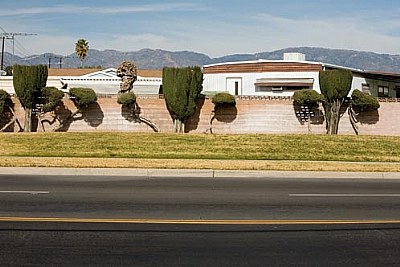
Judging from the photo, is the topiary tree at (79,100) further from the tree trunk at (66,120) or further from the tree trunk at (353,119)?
the tree trunk at (353,119)

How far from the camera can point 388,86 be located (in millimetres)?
45344

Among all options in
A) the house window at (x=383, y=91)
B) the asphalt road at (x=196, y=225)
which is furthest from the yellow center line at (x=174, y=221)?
the house window at (x=383, y=91)

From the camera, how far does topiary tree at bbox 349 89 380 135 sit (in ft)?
102

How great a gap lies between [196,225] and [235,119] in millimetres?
22469

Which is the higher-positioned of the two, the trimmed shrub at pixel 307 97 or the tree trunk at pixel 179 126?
the trimmed shrub at pixel 307 97

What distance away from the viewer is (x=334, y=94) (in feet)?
103

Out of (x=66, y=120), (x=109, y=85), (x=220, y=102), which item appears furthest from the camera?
(x=109, y=85)

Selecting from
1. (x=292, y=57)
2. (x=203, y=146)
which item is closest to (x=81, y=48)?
(x=292, y=57)

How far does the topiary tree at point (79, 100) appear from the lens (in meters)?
30.7

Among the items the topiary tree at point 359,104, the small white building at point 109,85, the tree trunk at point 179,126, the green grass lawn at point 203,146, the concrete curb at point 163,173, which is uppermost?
the small white building at point 109,85

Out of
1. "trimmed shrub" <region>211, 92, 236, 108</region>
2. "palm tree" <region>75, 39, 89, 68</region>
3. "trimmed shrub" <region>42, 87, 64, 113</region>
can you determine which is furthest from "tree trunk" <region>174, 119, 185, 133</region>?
"palm tree" <region>75, 39, 89, 68</region>

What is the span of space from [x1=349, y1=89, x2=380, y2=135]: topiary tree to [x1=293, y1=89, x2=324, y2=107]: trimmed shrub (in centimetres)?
163

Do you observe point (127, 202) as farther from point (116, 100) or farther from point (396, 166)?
point (116, 100)

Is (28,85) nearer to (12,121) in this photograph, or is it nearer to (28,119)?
(28,119)
